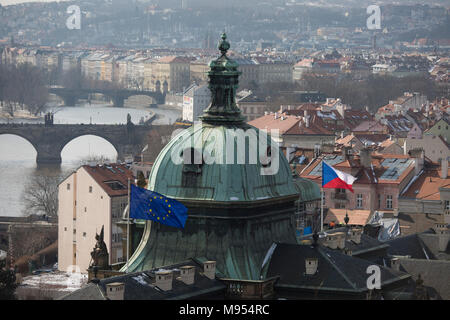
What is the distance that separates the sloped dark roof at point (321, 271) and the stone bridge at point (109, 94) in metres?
147

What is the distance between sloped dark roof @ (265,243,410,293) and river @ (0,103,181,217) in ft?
131

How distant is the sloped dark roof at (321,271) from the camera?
2502 centimetres

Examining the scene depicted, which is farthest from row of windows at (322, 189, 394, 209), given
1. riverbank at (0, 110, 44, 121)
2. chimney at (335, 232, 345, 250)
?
riverbank at (0, 110, 44, 121)

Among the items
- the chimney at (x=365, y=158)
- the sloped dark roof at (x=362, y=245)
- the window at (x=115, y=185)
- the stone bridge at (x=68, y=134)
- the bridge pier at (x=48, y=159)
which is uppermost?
the sloped dark roof at (x=362, y=245)

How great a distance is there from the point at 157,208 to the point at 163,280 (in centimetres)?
217

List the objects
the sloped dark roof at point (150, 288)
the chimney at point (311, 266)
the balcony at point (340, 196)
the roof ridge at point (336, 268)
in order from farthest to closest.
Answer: the balcony at point (340, 196)
the chimney at point (311, 266)
the roof ridge at point (336, 268)
the sloped dark roof at point (150, 288)

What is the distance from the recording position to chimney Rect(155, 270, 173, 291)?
23781mm

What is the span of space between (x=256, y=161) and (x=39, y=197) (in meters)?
39.7

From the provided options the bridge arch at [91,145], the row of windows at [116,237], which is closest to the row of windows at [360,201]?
the row of windows at [116,237]

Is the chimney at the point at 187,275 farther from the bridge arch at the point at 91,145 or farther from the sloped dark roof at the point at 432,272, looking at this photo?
the bridge arch at the point at 91,145

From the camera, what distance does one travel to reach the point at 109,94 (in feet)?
573

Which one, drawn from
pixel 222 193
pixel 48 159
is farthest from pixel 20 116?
pixel 222 193

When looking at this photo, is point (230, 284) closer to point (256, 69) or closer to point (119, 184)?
point (119, 184)
